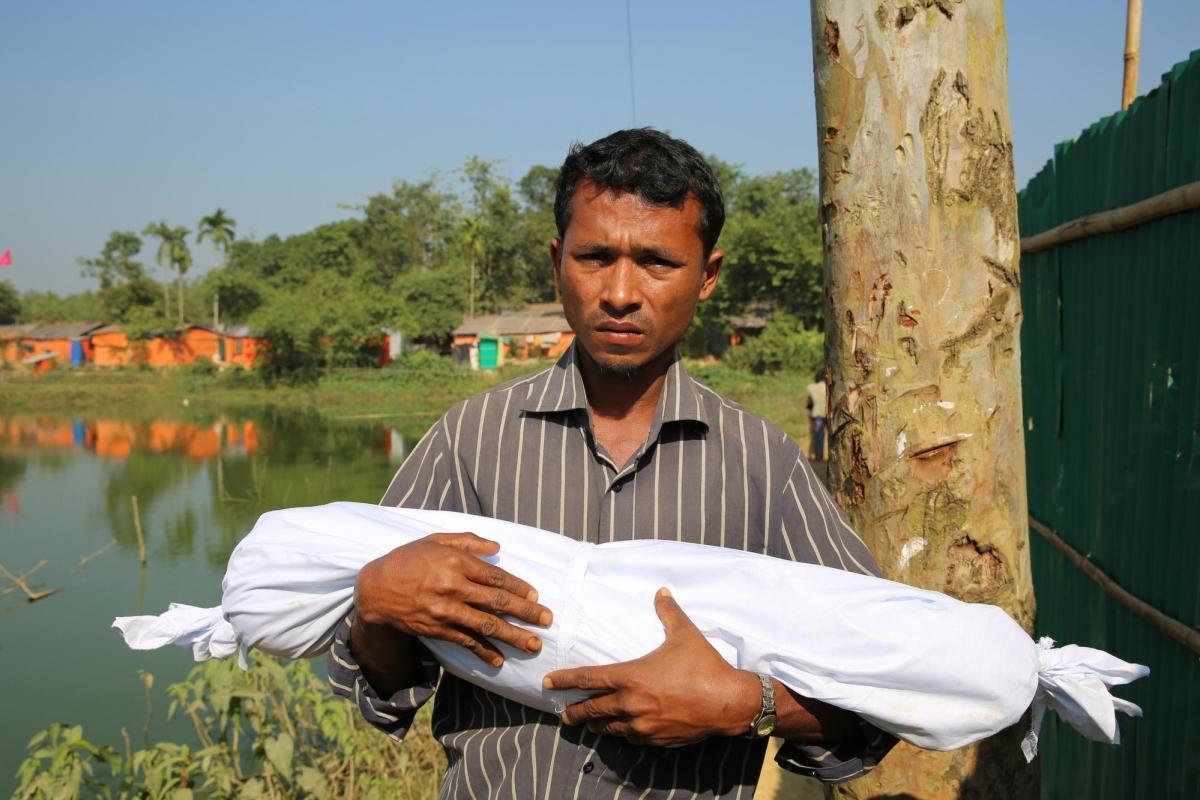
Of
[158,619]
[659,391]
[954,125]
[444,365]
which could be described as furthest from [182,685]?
[444,365]

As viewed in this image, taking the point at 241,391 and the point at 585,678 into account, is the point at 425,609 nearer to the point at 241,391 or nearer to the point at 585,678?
the point at 585,678

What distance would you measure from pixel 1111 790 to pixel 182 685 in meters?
3.10

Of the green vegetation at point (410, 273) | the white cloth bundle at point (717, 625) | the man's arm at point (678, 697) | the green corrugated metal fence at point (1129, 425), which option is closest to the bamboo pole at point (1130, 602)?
the green corrugated metal fence at point (1129, 425)

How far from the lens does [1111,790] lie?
85.8 inches

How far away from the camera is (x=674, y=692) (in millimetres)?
1050

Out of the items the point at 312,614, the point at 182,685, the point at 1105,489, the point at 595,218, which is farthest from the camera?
the point at 182,685

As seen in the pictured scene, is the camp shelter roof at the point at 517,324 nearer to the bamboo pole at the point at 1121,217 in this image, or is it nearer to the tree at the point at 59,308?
the tree at the point at 59,308

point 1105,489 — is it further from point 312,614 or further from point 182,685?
point 182,685

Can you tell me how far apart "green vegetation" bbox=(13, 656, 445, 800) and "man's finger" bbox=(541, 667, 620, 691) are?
97.3 inches

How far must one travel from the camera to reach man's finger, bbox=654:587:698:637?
1098 mm

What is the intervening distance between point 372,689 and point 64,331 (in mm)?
40909

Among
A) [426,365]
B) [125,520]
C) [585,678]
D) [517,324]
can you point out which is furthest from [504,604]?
[517,324]

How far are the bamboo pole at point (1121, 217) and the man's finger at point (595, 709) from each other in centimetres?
150

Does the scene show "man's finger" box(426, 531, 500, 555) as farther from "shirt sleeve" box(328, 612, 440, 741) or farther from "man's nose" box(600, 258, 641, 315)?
"man's nose" box(600, 258, 641, 315)
